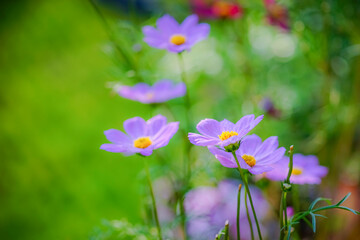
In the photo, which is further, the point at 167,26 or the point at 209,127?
the point at 167,26

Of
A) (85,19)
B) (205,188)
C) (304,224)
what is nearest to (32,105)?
(85,19)

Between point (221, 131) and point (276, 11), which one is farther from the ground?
point (276, 11)

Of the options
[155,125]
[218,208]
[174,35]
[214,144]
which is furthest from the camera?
[218,208]

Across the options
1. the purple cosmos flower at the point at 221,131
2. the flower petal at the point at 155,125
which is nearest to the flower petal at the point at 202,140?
the purple cosmos flower at the point at 221,131

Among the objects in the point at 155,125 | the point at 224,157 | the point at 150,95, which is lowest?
the point at 224,157

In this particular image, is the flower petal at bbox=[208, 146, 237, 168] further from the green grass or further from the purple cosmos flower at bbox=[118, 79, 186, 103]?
the green grass

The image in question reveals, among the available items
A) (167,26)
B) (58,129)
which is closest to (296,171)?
(167,26)

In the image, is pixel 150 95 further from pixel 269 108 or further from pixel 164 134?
pixel 269 108
